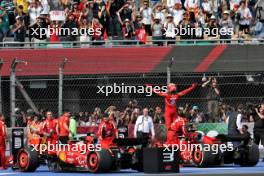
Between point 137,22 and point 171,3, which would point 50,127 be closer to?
point 137,22

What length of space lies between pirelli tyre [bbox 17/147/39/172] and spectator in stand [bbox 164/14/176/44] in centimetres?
896

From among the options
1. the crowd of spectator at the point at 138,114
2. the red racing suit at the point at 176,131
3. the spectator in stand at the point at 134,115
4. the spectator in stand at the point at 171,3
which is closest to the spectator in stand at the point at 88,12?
the spectator in stand at the point at 171,3

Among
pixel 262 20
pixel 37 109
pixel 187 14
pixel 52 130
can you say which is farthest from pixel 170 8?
pixel 52 130

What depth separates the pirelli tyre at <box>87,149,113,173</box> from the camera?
21344mm

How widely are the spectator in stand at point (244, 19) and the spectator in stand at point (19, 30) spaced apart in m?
7.19

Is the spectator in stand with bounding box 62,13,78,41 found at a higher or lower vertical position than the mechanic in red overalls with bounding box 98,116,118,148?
higher

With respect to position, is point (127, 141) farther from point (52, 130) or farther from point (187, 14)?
point (187, 14)

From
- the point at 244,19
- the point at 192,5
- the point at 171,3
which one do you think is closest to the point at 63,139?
the point at 192,5

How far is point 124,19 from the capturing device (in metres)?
31.9

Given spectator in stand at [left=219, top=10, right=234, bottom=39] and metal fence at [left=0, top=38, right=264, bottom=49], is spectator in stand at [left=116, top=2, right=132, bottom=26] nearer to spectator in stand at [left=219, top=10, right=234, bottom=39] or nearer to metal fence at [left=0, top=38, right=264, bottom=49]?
metal fence at [left=0, top=38, right=264, bottom=49]

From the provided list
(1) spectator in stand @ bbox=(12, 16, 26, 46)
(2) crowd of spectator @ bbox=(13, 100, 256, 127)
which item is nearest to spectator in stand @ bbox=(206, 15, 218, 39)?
(2) crowd of spectator @ bbox=(13, 100, 256, 127)

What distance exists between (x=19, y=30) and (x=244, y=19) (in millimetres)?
7472

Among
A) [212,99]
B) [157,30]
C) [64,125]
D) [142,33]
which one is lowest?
[64,125]

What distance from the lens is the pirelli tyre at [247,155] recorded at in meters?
23.7
